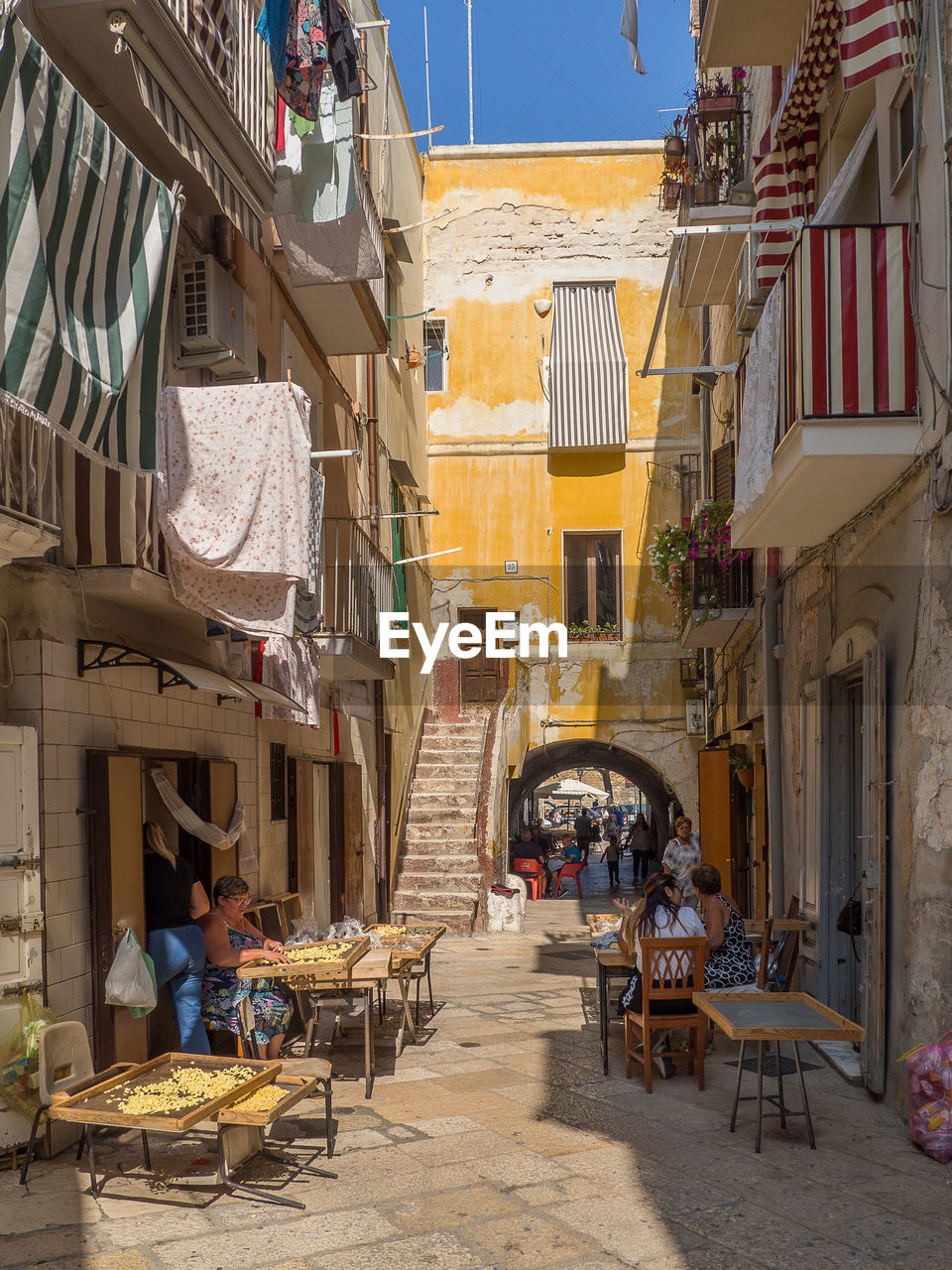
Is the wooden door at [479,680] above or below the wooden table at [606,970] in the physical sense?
above

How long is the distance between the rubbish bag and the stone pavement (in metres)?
0.33

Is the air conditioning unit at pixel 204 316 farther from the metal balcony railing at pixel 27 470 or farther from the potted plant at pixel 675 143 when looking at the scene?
the potted plant at pixel 675 143

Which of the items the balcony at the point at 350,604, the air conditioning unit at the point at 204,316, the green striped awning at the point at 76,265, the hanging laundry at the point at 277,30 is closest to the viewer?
the green striped awning at the point at 76,265

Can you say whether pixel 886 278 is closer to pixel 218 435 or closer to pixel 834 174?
pixel 834 174

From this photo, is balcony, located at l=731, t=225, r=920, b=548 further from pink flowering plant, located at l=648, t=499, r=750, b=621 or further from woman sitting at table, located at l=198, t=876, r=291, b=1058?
pink flowering plant, located at l=648, t=499, r=750, b=621

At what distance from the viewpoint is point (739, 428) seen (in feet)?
27.1

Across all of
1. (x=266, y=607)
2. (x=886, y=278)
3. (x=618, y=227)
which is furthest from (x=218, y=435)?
(x=618, y=227)

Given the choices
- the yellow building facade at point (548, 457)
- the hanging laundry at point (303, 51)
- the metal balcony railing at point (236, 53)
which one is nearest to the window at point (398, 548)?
the yellow building facade at point (548, 457)

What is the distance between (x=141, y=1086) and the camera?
536 centimetres

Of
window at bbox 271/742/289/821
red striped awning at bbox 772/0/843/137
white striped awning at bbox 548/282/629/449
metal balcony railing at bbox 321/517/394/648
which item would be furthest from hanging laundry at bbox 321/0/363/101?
white striped awning at bbox 548/282/629/449

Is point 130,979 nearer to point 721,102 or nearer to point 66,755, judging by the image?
point 66,755

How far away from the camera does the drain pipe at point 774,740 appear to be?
34.8 ft

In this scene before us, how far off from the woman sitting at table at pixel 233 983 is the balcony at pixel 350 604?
404 centimetres

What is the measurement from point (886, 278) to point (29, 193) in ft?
15.1
